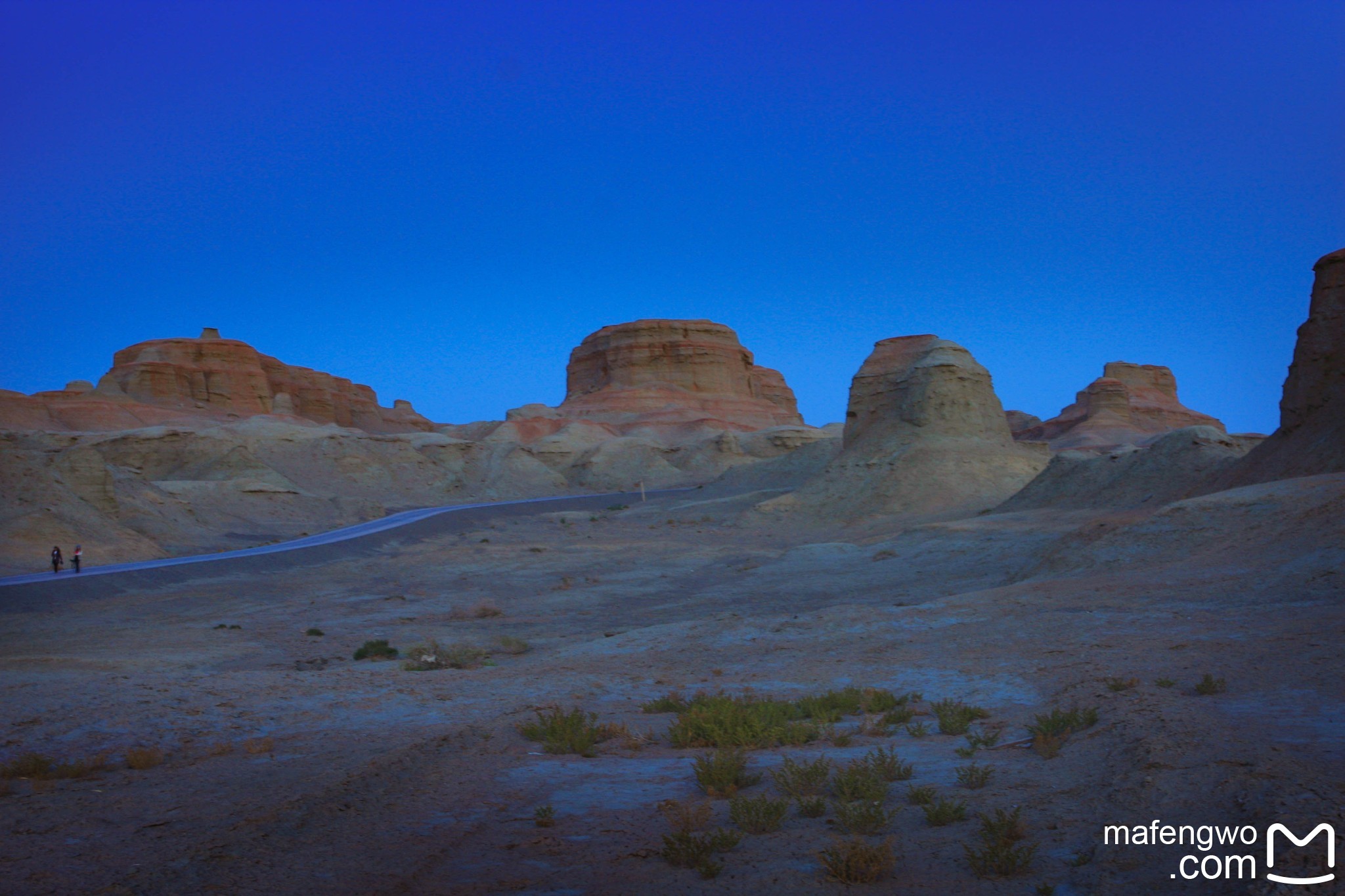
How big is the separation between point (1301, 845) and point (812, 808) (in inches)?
102

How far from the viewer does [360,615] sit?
2022cm

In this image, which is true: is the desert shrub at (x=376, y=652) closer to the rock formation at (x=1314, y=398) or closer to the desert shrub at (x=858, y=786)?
the desert shrub at (x=858, y=786)

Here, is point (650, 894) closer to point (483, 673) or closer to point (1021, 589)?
point (483, 673)

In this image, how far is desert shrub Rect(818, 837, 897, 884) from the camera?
4586 millimetres

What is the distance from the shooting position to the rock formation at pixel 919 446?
36.5 meters

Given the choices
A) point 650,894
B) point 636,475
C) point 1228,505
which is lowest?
point 650,894

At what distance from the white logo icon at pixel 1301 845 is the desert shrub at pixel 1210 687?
12.1 feet

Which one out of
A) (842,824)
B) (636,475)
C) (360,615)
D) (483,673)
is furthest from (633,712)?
(636,475)

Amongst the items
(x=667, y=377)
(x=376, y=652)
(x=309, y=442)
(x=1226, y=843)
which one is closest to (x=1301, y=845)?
(x=1226, y=843)

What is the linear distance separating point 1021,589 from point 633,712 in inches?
316

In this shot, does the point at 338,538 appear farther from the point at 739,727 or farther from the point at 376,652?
the point at 739,727

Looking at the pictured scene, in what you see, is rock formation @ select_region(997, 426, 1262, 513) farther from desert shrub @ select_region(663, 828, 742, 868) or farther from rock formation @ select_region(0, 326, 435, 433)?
rock formation @ select_region(0, 326, 435, 433)

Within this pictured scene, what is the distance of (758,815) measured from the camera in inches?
216

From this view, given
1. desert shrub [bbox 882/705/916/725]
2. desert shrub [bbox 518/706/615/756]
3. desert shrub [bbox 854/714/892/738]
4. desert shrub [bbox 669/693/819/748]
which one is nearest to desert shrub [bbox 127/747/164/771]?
desert shrub [bbox 518/706/615/756]
